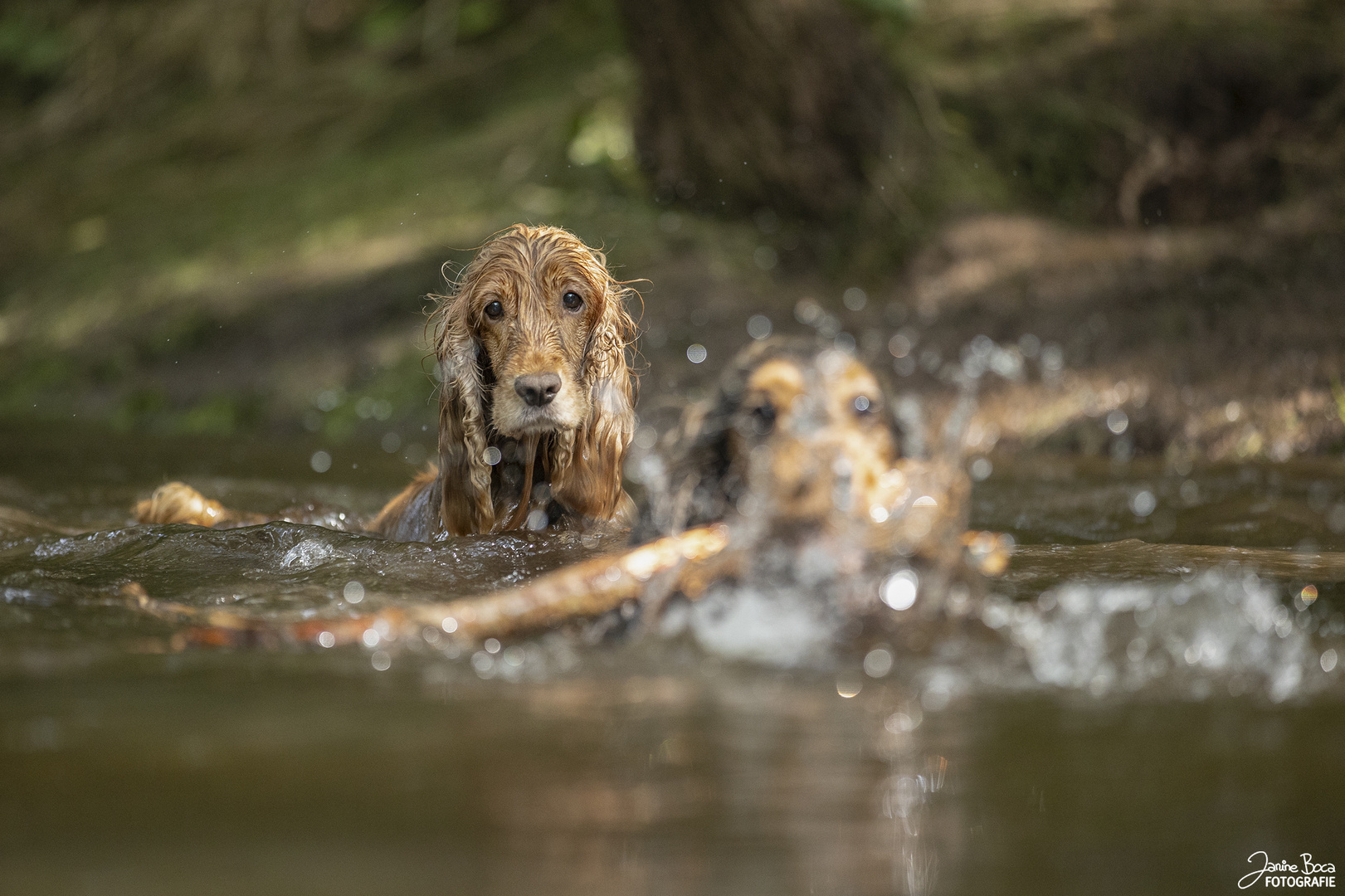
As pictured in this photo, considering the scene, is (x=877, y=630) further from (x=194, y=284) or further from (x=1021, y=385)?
(x=194, y=284)

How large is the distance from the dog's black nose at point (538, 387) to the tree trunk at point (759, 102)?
6359 millimetres

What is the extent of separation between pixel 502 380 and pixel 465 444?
410 millimetres

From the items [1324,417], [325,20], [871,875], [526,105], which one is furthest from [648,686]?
[325,20]

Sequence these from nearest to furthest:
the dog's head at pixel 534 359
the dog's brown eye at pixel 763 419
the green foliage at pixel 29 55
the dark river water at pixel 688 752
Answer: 1. the dark river water at pixel 688 752
2. the dog's brown eye at pixel 763 419
3. the dog's head at pixel 534 359
4. the green foliage at pixel 29 55

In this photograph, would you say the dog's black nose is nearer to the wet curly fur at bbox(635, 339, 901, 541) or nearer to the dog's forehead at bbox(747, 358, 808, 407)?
the wet curly fur at bbox(635, 339, 901, 541)

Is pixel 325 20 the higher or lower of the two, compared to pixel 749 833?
higher

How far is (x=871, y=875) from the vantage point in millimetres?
1988

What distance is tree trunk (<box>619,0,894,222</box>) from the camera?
400 inches

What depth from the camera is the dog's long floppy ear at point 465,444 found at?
504cm

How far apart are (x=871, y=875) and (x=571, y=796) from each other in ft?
1.88

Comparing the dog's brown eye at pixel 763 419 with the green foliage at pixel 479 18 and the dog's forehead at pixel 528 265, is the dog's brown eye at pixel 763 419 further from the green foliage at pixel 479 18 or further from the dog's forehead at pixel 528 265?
the green foliage at pixel 479 18

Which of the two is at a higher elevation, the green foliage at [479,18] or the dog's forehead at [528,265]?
the green foliage at [479,18]

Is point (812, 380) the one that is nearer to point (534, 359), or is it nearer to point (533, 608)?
point (533, 608)

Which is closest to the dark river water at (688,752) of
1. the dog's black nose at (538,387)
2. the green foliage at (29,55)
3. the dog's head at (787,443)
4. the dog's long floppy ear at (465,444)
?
the dog's head at (787,443)
